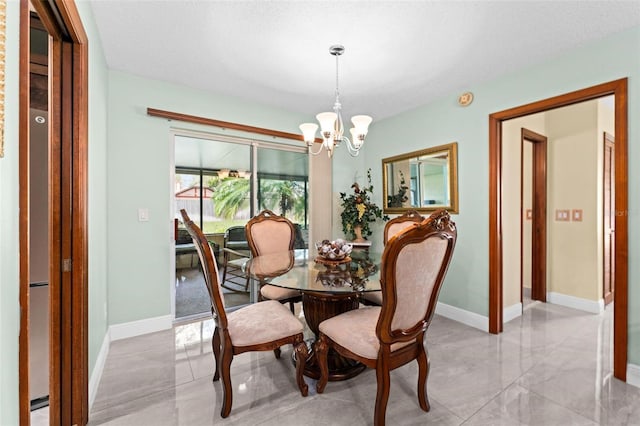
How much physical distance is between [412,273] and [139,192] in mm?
2583

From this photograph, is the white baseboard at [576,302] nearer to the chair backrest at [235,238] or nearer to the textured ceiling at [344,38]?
the textured ceiling at [344,38]

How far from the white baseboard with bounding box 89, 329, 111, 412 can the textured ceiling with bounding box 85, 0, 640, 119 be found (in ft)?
7.58

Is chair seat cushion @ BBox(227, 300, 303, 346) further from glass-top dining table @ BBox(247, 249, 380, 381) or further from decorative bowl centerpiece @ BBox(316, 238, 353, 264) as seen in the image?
decorative bowl centerpiece @ BBox(316, 238, 353, 264)

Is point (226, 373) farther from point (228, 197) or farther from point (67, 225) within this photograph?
point (228, 197)

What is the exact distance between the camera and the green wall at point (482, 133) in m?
2.01

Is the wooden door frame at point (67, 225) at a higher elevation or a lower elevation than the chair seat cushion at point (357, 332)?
higher

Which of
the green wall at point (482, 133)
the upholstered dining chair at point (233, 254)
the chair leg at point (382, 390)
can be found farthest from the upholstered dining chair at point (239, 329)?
the green wall at point (482, 133)

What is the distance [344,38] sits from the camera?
214 centimetres

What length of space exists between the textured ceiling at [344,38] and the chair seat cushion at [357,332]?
75.5 inches

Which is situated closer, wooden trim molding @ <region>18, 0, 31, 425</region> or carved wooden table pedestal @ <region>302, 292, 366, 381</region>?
wooden trim molding @ <region>18, 0, 31, 425</region>

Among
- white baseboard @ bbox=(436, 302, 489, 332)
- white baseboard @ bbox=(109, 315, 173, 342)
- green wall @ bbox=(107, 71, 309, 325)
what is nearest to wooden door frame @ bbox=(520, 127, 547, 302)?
white baseboard @ bbox=(436, 302, 489, 332)

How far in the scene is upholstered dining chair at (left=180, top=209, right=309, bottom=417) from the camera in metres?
1.58

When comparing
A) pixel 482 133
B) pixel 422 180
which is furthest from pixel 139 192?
pixel 482 133

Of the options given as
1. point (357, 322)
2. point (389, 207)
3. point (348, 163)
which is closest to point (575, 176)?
point (389, 207)
